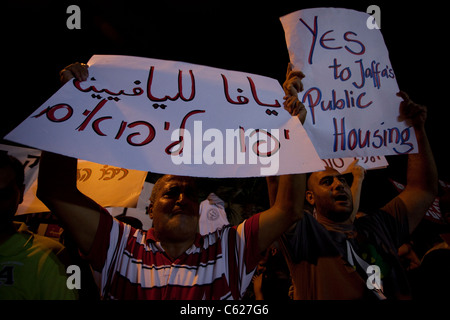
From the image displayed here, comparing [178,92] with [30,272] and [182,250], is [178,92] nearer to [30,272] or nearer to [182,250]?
[182,250]

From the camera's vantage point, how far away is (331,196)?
212 cm

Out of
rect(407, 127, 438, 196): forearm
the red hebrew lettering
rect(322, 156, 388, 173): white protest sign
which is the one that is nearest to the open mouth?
rect(322, 156, 388, 173): white protest sign

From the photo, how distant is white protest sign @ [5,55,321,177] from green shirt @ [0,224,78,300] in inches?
26.5

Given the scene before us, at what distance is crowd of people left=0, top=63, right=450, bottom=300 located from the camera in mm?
1265

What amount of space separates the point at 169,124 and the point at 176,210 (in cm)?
49

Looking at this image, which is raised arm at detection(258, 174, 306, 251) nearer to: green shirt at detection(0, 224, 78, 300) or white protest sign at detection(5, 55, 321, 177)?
white protest sign at detection(5, 55, 321, 177)

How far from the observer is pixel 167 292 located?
122 centimetres

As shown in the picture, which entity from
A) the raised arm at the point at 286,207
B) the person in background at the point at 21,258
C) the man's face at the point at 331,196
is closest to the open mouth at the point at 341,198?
the man's face at the point at 331,196

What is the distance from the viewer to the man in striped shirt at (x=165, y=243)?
49.4 inches

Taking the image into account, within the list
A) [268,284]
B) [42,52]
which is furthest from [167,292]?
[42,52]

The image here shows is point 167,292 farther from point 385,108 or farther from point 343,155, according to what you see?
point 385,108

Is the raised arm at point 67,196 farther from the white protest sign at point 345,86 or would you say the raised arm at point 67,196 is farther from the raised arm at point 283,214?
the white protest sign at point 345,86

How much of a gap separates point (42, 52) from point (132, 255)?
3341mm

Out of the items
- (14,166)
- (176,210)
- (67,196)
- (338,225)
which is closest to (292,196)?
(176,210)
